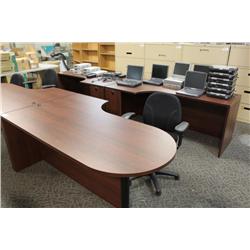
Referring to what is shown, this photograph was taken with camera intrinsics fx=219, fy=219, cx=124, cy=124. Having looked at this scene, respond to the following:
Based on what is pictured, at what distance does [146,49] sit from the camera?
160 inches

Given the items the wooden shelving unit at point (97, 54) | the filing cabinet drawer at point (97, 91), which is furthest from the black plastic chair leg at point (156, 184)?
the wooden shelving unit at point (97, 54)

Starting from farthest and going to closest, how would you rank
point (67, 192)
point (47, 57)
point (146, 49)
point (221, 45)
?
point (47, 57), point (146, 49), point (221, 45), point (67, 192)

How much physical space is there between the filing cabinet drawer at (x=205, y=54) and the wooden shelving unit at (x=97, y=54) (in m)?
2.44

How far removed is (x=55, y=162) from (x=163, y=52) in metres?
2.67

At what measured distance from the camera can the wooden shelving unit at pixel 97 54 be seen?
5.82 metres

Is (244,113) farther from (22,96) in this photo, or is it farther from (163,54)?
(22,96)

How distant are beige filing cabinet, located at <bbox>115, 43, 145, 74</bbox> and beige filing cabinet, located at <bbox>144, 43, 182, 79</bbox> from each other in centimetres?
14

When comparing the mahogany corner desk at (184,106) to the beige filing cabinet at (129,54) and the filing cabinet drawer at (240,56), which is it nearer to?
the filing cabinet drawer at (240,56)

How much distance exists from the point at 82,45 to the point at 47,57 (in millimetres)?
1244

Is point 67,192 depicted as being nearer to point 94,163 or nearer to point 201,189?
point 94,163

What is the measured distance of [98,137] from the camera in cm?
161

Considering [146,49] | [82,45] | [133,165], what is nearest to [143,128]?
[133,165]

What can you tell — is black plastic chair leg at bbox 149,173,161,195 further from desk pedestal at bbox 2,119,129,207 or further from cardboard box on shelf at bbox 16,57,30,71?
cardboard box on shelf at bbox 16,57,30,71

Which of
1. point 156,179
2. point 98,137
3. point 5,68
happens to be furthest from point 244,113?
point 5,68
